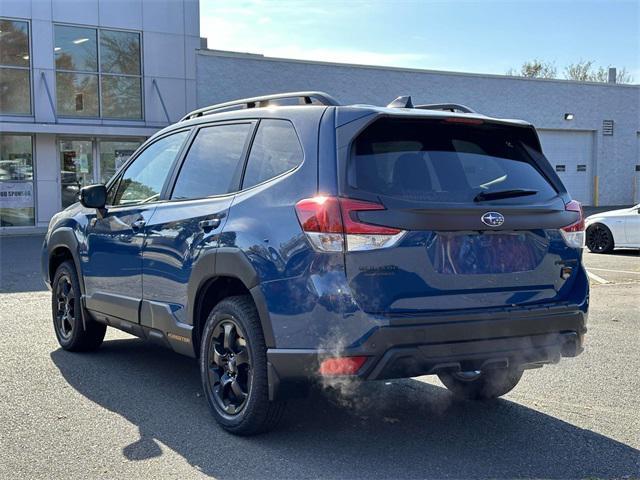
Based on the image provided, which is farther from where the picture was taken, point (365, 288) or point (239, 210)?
point (239, 210)

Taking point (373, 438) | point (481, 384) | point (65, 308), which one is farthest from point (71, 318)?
point (481, 384)

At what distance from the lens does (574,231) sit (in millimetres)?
4520

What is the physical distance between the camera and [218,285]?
190 inches

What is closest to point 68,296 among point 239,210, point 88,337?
point 88,337

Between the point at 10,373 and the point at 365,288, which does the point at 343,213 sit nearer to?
the point at 365,288

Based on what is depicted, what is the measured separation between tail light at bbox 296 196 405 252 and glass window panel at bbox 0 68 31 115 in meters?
18.9

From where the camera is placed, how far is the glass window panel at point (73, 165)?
71.2 feet

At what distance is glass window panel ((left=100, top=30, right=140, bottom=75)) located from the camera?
21.8 m

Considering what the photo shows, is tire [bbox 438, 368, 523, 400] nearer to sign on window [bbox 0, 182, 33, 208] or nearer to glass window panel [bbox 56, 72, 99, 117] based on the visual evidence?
sign on window [bbox 0, 182, 33, 208]

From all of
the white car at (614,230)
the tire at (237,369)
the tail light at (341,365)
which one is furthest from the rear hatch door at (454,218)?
the white car at (614,230)

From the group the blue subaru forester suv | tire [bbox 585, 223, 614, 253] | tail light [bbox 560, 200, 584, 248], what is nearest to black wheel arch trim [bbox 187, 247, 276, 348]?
the blue subaru forester suv

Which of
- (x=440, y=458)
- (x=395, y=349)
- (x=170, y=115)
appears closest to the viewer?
(x=395, y=349)

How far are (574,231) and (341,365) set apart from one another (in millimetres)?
1720

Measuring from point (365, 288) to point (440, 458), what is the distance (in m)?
1.15
